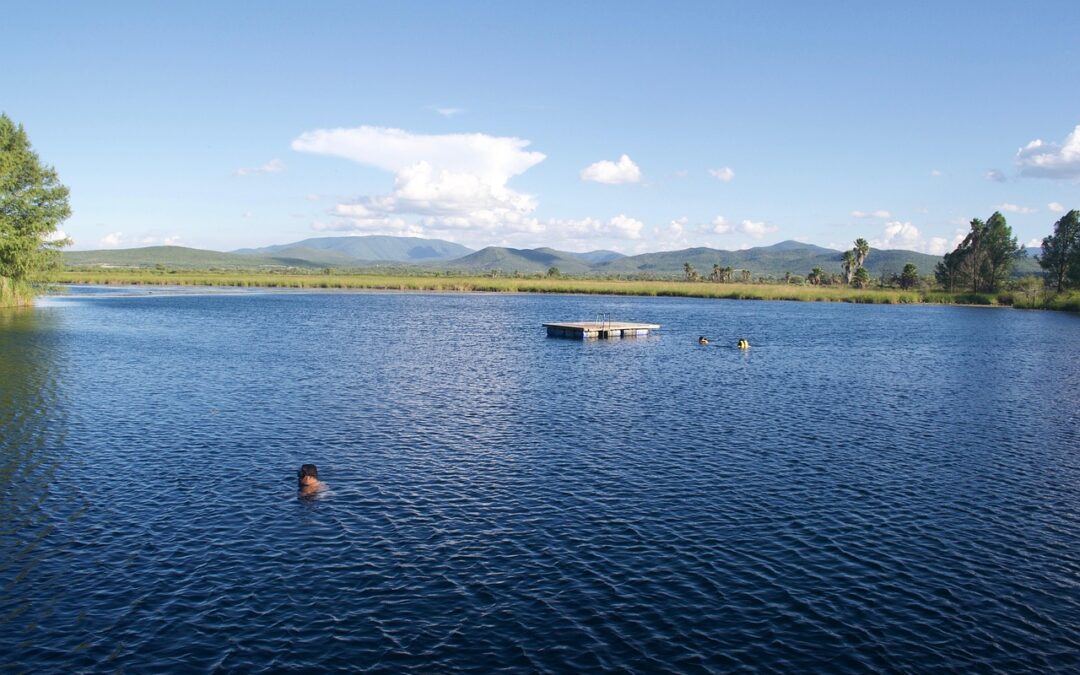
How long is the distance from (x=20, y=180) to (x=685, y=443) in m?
83.1

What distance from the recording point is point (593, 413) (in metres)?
35.0

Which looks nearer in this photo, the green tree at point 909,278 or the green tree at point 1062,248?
the green tree at point 1062,248

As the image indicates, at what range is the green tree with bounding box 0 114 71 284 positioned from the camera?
74688mm

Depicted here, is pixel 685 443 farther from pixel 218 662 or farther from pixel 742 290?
pixel 742 290

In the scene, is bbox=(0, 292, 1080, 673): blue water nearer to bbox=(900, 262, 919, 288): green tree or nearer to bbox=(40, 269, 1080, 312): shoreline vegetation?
bbox=(40, 269, 1080, 312): shoreline vegetation

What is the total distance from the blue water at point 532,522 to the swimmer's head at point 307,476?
0.84m

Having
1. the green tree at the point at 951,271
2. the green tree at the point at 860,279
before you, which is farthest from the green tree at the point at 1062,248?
the green tree at the point at 860,279

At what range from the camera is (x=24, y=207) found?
78.2 meters

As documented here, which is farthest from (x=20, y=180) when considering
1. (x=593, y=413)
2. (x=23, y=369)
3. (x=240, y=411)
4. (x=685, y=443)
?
(x=685, y=443)

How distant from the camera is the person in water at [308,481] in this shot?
73.3 feet

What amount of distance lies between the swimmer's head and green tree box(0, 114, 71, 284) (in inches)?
2726

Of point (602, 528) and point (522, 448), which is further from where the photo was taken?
point (522, 448)

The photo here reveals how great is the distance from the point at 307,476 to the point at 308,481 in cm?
16

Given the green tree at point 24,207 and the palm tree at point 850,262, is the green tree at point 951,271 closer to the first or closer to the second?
the palm tree at point 850,262
